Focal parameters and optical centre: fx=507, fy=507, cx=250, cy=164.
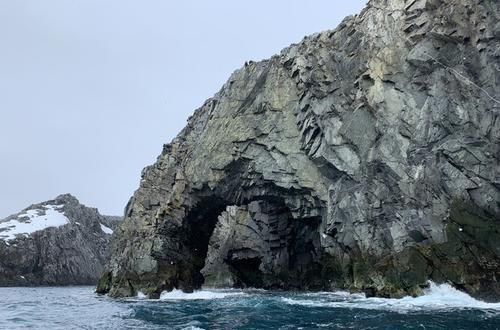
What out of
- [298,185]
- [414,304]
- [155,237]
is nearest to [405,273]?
[414,304]

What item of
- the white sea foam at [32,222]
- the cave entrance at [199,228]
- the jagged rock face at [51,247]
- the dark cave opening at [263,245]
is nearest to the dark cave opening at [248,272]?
the dark cave opening at [263,245]

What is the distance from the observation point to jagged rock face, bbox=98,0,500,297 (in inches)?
1394

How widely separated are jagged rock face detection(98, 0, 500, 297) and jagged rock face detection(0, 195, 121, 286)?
4585cm

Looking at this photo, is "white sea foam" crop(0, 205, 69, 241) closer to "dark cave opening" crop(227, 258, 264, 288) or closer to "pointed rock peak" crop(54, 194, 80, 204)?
"pointed rock peak" crop(54, 194, 80, 204)

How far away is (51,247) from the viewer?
356 ft

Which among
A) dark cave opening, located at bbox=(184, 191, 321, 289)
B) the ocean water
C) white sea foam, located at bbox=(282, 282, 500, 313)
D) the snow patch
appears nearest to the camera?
the ocean water

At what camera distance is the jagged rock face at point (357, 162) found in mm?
35406

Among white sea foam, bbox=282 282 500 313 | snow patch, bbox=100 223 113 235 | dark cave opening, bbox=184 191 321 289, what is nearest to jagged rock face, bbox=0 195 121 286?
snow patch, bbox=100 223 113 235

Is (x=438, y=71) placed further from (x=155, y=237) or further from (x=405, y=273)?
(x=155, y=237)

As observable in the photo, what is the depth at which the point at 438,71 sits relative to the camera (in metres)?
38.5

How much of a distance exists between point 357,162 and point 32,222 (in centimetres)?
9406

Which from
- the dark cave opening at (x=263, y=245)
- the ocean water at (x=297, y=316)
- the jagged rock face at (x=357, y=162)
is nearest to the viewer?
the ocean water at (x=297, y=316)

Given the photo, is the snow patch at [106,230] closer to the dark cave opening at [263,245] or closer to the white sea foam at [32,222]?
the white sea foam at [32,222]

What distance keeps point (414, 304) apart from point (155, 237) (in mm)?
30583
